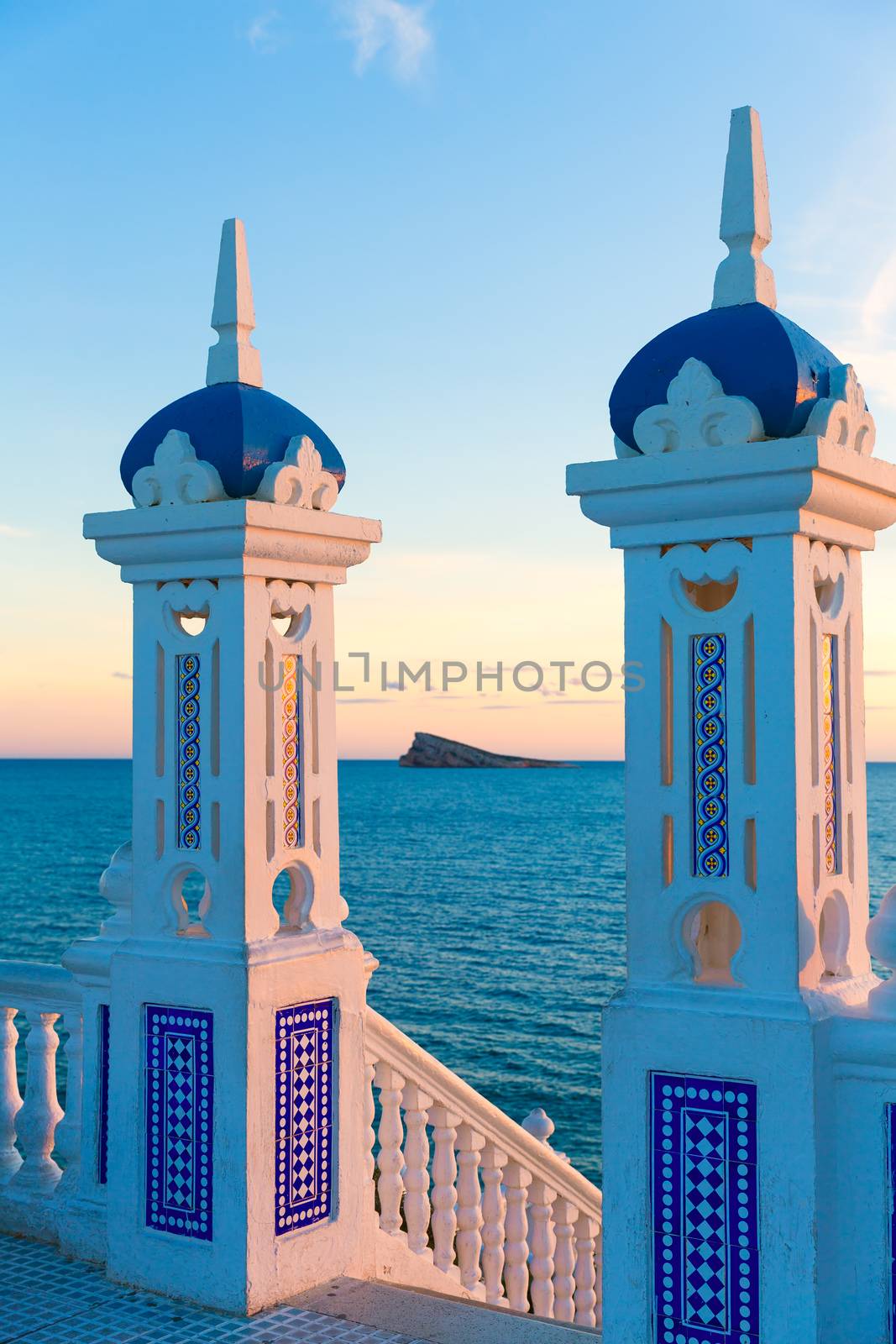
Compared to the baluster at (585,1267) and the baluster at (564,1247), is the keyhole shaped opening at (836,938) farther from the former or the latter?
the baluster at (585,1267)

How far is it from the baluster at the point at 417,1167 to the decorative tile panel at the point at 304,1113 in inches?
24.7

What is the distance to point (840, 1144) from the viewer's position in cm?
338

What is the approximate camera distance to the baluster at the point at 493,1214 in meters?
5.70

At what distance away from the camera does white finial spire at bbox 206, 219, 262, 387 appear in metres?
5.01

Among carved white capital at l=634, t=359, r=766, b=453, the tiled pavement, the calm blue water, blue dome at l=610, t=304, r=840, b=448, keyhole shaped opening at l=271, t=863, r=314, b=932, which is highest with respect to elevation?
blue dome at l=610, t=304, r=840, b=448

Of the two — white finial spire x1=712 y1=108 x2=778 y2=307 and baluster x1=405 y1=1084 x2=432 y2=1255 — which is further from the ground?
white finial spire x1=712 y1=108 x2=778 y2=307

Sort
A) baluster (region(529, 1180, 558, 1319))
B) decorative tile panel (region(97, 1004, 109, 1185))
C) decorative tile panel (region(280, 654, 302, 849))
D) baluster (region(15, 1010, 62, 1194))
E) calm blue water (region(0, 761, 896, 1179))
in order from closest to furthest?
decorative tile panel (region(280, 654, 302, 849)), decorative tile panel (region(97, 1004, 109, 1185)), baluster (region(15, 1010, 62, 1194)), baluster (region(529, 1180, 558, 1319)), calm blue water (region(0, 761, 896, 1179))

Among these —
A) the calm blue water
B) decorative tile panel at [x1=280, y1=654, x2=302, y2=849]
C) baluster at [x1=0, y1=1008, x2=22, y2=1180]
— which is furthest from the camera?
the calm blue water

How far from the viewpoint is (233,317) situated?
5.05 m

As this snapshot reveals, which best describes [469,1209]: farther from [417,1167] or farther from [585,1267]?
[585,1267]

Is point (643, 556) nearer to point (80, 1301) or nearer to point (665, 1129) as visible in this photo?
point (665, 1129)

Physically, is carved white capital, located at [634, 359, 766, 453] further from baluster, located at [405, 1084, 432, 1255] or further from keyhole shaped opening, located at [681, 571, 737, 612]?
baluster, located at [405, 1084, 432, 1255]

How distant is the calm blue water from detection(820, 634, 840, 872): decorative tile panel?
19909 mm

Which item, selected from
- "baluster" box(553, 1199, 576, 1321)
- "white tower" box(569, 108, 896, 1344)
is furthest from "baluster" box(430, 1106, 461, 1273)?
"white tower" box(569, 108, 896, 1344)
